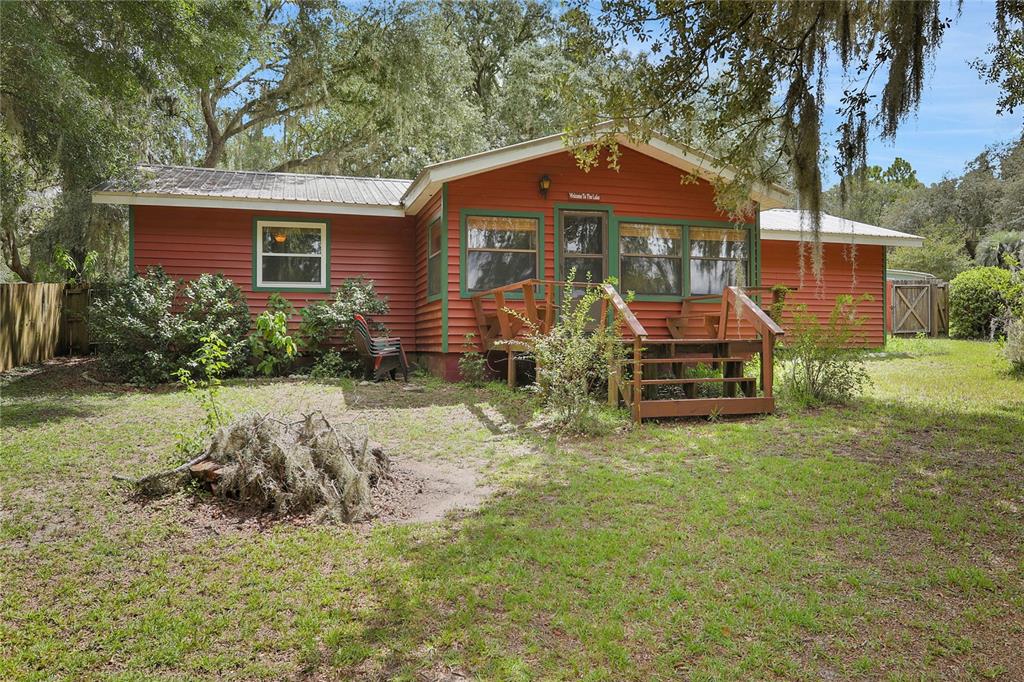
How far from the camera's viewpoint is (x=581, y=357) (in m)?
6.23

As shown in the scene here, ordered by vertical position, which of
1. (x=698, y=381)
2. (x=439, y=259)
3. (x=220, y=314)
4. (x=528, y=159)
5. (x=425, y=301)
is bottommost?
(x=698, y=381)

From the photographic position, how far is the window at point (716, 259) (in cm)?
1052

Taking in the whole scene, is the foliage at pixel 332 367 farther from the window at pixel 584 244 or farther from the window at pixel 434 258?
the window at pixel 584 244

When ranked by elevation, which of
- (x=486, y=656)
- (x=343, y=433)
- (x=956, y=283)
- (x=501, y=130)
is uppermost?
(x=501, y=130)

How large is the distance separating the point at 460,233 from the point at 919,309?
48.3ft

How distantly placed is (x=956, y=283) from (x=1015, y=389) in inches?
382

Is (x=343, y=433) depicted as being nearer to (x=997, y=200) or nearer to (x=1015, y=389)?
(x=1015, y=389)

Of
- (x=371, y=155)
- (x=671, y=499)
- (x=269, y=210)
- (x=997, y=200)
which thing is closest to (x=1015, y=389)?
(x=671, y=499)

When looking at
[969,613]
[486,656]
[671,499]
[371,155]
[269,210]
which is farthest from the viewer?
[371,155]

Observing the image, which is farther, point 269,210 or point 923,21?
point 269,210

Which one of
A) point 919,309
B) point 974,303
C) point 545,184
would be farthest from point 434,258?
point 919,309

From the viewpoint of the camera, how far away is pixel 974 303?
52.3ft

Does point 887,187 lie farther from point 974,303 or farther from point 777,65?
point 777,65

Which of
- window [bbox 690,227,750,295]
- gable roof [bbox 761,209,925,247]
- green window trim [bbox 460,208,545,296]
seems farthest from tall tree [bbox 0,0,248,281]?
gable roof [bbox 761,209,925,247]
